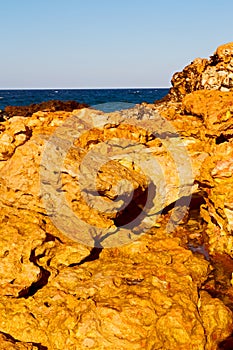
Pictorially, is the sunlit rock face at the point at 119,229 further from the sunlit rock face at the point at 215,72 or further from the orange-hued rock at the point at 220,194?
the sunlit rock face at the point at 215,72

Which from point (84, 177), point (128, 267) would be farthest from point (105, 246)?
point (84, 177)

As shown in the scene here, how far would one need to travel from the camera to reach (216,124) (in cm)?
1010

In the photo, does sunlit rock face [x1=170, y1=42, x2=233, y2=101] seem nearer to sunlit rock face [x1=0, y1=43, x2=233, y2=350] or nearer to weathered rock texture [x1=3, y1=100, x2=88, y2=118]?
sunlit rock face [x1=0, y1=43, x2=233, y2=350]

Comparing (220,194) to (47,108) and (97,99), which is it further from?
(97,99)

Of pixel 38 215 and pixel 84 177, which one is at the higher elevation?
pixel 84 177

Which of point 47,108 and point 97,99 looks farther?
point 97,99

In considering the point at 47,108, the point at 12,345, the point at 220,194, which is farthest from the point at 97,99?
the point at 12,345

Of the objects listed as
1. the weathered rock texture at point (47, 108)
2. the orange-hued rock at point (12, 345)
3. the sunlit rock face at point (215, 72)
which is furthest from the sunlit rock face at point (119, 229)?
the weathered rock texture at point (47, 108)

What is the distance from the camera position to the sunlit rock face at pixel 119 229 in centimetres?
621

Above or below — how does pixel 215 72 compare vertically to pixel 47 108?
above

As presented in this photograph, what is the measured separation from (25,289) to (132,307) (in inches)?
78.9

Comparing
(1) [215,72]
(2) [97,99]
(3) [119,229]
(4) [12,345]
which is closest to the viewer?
(4) [12,345]

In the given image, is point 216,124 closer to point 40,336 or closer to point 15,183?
point 15,183

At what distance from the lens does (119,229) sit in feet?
30.1
